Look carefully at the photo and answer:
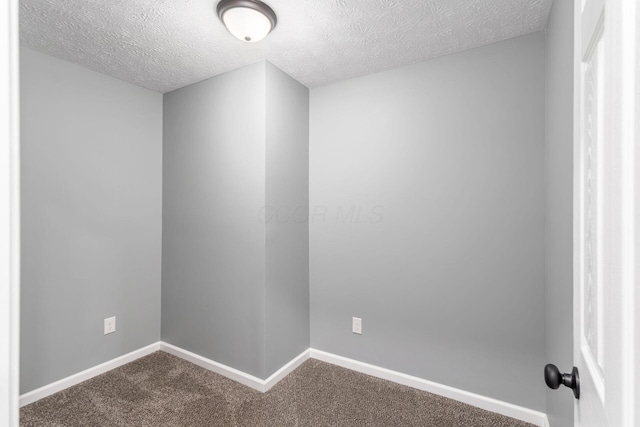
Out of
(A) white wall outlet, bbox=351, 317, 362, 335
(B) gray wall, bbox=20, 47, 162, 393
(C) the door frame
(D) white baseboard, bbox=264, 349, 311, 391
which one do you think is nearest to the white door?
(C) the door frame

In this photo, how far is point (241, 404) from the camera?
82.8 inches

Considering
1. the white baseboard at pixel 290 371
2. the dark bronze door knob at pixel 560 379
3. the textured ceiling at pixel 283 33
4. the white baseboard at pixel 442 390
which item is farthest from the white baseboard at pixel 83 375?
the dark bronze door knob at pixel 560 379

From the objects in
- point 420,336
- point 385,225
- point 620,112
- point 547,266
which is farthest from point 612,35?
point 420,336

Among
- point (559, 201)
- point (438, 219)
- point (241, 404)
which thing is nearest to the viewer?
point (559, 201)

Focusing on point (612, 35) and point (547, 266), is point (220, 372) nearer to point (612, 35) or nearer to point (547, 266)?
point (547, 266)

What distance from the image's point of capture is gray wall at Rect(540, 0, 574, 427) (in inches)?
49.7

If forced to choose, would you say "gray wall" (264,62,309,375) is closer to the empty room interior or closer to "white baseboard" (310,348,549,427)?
the empty room interior

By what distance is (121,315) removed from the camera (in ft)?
8.65

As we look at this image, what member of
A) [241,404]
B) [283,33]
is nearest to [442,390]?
[241,404]

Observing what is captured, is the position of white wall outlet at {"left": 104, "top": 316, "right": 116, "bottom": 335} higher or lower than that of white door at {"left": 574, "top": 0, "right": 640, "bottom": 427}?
lower

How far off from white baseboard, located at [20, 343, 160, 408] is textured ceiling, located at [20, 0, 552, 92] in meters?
2.40

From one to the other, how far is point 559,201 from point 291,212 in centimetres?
179

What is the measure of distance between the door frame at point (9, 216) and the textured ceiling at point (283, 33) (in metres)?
1.56

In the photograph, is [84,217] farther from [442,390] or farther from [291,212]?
[442,390]
